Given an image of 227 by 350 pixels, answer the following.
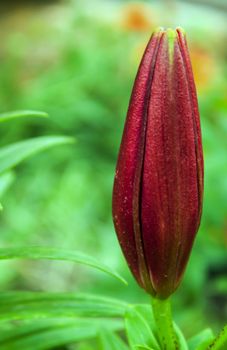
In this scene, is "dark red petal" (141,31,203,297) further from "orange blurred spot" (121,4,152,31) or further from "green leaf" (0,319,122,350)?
"orange blurred spot" (121,4,152,31)

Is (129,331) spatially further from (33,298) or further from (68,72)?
(68,72)

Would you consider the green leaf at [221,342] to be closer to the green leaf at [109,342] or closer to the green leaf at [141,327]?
the green leaf at [141,327]

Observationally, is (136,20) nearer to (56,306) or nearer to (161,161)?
(56,306)

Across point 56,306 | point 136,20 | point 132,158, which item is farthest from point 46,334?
point 136,20

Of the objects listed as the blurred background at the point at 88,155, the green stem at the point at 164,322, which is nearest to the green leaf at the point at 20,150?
the green stem at the point at 164,322

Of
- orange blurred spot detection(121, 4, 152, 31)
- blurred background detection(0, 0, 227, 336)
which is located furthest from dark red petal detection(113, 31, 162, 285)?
orange blurred spot detection(121, 4, 152, 31)
